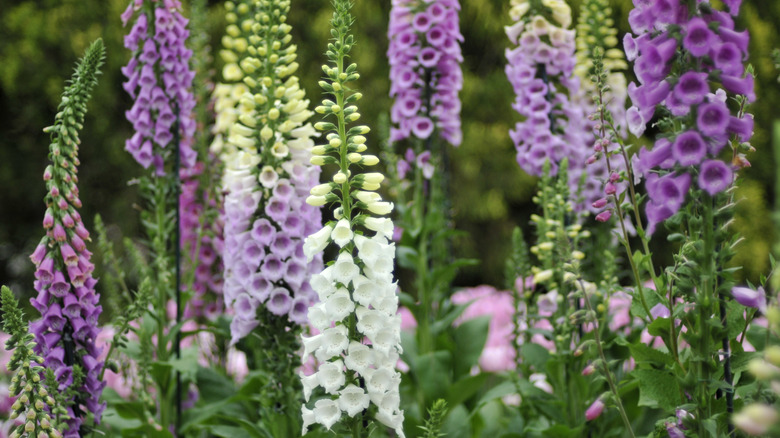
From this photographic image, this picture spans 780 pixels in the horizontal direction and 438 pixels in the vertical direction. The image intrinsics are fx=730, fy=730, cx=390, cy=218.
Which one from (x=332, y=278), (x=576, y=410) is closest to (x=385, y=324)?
(x=332, y=278)

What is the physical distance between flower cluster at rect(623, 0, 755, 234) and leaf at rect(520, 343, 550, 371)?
1323mm

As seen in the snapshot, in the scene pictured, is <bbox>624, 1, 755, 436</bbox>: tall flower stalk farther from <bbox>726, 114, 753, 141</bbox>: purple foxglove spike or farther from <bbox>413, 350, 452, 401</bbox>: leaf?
<bbox>413, 350, 452, 401</bbox>: leaf

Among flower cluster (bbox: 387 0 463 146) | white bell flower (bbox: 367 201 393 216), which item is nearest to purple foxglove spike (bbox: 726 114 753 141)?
white bell flower (bbox: 367 201 393 216)

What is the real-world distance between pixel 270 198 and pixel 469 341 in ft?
4.77

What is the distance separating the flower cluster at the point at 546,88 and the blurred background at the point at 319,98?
13.2ft

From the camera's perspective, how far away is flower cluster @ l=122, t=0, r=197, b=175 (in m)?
3.18

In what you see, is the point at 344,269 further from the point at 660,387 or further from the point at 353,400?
the point at 660,387

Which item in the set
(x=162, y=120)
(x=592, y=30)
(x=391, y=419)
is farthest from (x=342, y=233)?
(x=592, y=30)

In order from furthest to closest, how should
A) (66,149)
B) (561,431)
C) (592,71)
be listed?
(592,71), (561,431), (66,149)

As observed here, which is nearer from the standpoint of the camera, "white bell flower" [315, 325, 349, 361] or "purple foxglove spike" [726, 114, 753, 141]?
"purple foxglove spike" [726, 114, 753, 141]

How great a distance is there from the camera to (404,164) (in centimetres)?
383

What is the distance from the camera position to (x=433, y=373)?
10.6 ft

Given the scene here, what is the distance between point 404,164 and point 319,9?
16.0ft

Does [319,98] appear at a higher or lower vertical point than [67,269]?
higher
